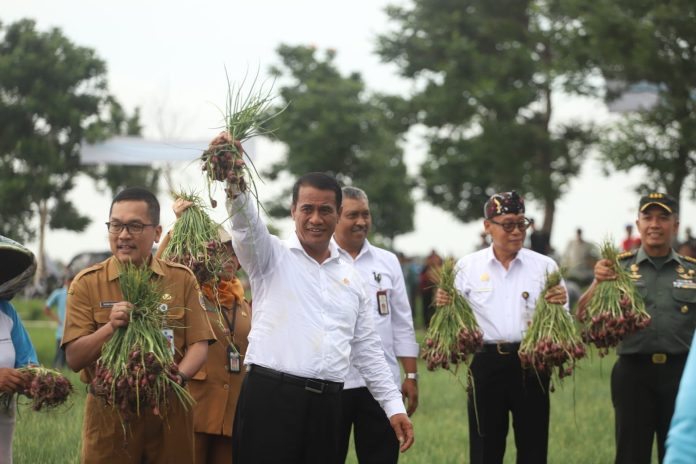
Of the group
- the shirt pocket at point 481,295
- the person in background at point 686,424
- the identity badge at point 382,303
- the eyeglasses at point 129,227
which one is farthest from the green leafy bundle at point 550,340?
the person in background at point 686,424

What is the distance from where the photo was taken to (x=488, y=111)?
35656mm

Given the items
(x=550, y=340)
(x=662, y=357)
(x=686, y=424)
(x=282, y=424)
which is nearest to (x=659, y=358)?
(x=662, y=357)

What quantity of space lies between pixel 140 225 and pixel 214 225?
23.6 inches

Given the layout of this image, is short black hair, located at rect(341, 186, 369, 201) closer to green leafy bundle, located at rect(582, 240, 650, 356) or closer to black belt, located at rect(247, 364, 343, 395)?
green leafy bundle, located at rect(582, 240, 650, 356)

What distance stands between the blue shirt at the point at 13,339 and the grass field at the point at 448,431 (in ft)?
3.39

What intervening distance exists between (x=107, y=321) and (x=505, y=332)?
3191 millimetres

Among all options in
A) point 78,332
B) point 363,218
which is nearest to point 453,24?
point 363,218

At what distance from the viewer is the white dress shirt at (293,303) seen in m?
5.25

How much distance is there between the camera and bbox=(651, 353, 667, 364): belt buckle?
7.51m

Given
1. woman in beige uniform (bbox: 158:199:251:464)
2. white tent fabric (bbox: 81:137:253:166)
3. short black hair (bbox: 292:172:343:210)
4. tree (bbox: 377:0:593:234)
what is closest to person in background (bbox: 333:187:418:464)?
woman in beige uniform (bbox: 158:199:251:464)

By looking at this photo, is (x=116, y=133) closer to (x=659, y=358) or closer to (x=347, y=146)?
(x=347, y=146)

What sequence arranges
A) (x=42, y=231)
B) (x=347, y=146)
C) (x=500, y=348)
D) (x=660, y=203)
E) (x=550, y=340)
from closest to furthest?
(x=550, y=340)
(x=500, y=348)
(x=660, y=203)
(x=42, y=231)
(x=347, y=146)

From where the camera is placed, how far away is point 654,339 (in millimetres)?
7512

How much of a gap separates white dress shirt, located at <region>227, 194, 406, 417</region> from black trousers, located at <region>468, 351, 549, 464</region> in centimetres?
218
